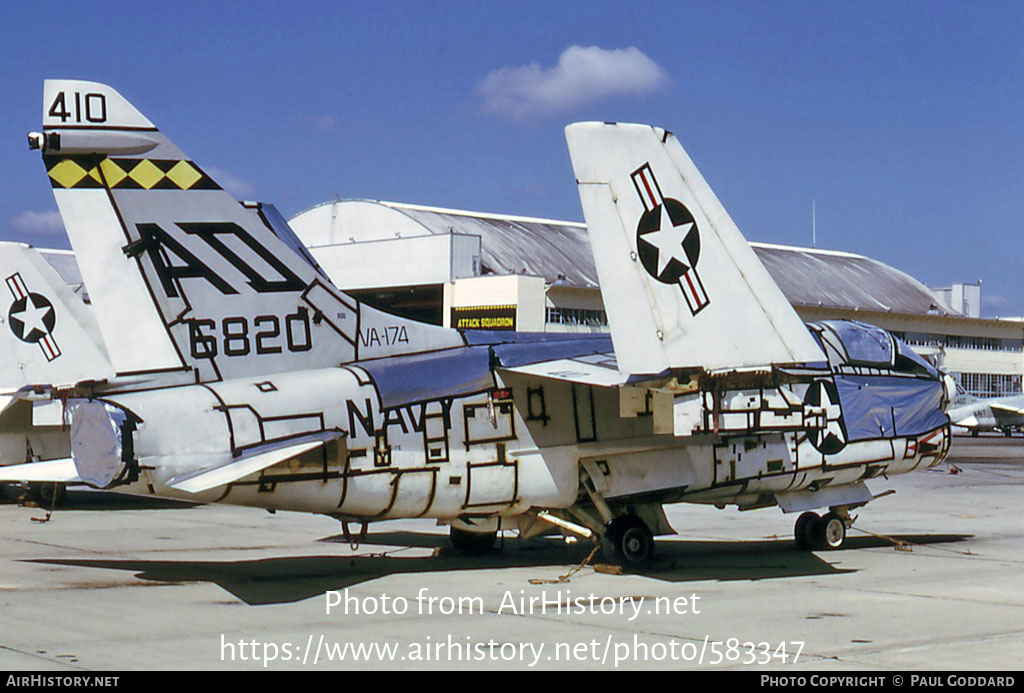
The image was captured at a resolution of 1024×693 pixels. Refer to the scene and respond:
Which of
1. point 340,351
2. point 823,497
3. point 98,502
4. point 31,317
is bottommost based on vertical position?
point 98,502

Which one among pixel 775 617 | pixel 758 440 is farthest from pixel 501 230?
pixel 775 617

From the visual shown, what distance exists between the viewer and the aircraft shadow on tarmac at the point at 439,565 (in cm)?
1348

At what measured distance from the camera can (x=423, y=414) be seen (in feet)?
43.6

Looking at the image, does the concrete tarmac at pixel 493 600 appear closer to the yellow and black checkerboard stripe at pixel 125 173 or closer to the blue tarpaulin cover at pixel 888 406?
the blue tarpaulin cover at pixel 888 406

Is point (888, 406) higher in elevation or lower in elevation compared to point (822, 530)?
higher

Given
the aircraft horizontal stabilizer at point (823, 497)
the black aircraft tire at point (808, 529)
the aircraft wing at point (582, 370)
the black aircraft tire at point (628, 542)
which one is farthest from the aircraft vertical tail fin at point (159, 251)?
the black aircraft tire at point (808, 529)

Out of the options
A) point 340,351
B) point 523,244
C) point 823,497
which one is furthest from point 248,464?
point 523,244

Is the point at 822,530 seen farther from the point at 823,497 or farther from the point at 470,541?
the point at 470,541

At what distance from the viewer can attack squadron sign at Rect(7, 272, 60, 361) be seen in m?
22.5

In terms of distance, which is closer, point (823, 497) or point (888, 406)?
point (823, 497)

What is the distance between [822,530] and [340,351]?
7.71 meters

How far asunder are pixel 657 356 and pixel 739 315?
0.98m

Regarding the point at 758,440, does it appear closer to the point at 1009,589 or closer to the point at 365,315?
the point at 1009,589

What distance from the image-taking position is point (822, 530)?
55.6 feet
